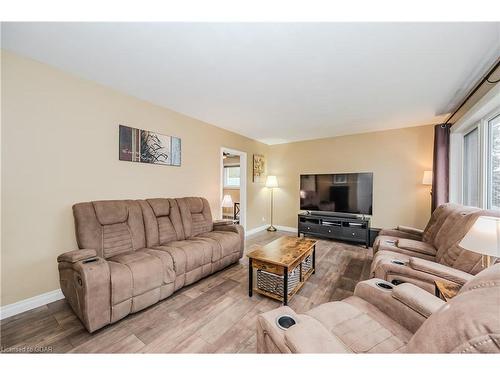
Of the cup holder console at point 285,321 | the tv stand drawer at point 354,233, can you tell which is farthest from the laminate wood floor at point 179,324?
the tv stand drawer at point 354,233

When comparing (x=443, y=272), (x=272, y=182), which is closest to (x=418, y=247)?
(x=443, y=272)

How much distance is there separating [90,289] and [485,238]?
272cm

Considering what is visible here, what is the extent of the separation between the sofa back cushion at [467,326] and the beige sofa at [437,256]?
3.66 feet

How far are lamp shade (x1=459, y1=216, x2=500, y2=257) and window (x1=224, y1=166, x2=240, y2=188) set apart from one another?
19.7ft

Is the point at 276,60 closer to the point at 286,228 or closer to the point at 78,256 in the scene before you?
the point at 78,256

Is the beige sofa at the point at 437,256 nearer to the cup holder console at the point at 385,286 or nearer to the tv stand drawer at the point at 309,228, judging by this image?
the cup holder console at the point at 385,286

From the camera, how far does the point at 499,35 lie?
150cm

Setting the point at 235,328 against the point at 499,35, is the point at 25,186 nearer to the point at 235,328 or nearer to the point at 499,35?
the point at 235,328

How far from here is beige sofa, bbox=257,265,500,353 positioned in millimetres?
496

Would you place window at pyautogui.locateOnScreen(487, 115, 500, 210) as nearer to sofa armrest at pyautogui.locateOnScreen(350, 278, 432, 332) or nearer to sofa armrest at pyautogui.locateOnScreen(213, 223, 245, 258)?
sofa armrest at pyautogui.locateOnScreen(350, 278, 432, 332)

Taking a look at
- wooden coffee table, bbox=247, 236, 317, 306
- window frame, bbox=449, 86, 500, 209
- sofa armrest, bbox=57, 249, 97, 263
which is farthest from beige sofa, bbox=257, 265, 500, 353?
window frame, bbox=449, 86, 500, 209
